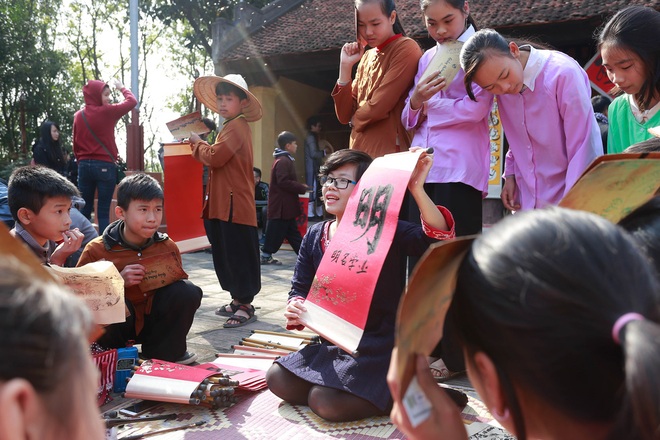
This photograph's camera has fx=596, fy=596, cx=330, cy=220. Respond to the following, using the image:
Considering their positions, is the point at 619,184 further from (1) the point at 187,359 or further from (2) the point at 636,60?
(1) the point at 187,359

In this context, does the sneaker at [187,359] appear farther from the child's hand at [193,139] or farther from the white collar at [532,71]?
the white collar at [532,71]

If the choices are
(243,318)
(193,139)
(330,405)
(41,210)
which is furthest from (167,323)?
(193,139)

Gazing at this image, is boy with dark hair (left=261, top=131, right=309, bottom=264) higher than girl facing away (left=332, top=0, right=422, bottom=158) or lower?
lower

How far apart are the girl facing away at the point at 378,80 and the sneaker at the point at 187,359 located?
4.46 feet

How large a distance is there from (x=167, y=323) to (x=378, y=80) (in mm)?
1586

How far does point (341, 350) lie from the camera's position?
8.07ft

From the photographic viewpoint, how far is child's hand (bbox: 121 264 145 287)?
2.85 m

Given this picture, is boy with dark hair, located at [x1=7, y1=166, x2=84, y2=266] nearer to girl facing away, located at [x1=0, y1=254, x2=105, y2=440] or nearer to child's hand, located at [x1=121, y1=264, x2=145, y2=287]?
child's hand, located at [x1=121, y1=264, x2=145, y2=287]

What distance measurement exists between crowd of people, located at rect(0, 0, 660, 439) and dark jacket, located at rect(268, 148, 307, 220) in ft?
5.51

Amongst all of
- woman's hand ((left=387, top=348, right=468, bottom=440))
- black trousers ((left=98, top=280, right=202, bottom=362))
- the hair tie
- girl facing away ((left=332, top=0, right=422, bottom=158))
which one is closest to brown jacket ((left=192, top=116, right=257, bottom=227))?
black trousers ((left=98, top=280, right=202, bottom=362))

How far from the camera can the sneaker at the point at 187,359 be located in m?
2.99

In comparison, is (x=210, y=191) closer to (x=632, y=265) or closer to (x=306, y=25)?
(x=632, y=265)

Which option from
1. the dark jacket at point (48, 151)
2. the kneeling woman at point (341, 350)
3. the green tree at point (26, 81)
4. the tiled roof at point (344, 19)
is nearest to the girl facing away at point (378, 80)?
the kneeling woman at point (341, 350)

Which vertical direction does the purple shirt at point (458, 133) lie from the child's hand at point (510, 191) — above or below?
above
